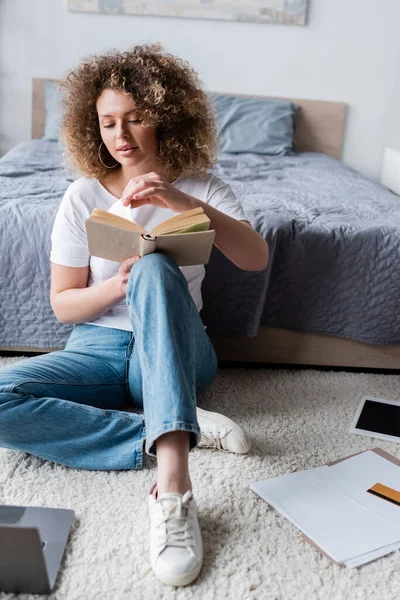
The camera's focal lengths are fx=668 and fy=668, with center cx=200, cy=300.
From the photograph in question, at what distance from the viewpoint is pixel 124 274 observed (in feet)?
4.25

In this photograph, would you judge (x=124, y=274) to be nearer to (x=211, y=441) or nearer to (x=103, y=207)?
(x=103, y=207)

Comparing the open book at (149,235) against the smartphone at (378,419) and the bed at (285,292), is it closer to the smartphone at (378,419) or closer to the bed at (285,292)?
the bed at (285,292)

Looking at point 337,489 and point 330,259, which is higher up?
point 330,259

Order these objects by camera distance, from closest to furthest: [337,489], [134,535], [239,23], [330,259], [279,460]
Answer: [134,535] < [337,489] < [279,460] < [330,259] < [239,23]

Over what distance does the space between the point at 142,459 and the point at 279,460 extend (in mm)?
294

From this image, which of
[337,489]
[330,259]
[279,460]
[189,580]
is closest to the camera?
[189,580]

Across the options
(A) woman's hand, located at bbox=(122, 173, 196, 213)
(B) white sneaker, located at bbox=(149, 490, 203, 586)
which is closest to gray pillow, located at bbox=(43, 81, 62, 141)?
(A) woman's hand, located at bbox=(122, 173, 196, 213)

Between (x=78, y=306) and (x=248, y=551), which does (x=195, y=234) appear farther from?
(x=248, y=551)

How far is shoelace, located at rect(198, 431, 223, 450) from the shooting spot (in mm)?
1412

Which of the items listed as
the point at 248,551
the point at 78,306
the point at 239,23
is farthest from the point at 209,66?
the point at 248,551

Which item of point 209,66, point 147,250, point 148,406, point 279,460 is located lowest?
point 279,460

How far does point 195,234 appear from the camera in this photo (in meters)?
1.17

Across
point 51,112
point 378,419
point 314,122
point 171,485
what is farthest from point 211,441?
point 314,122

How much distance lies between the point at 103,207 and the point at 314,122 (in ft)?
7.96
